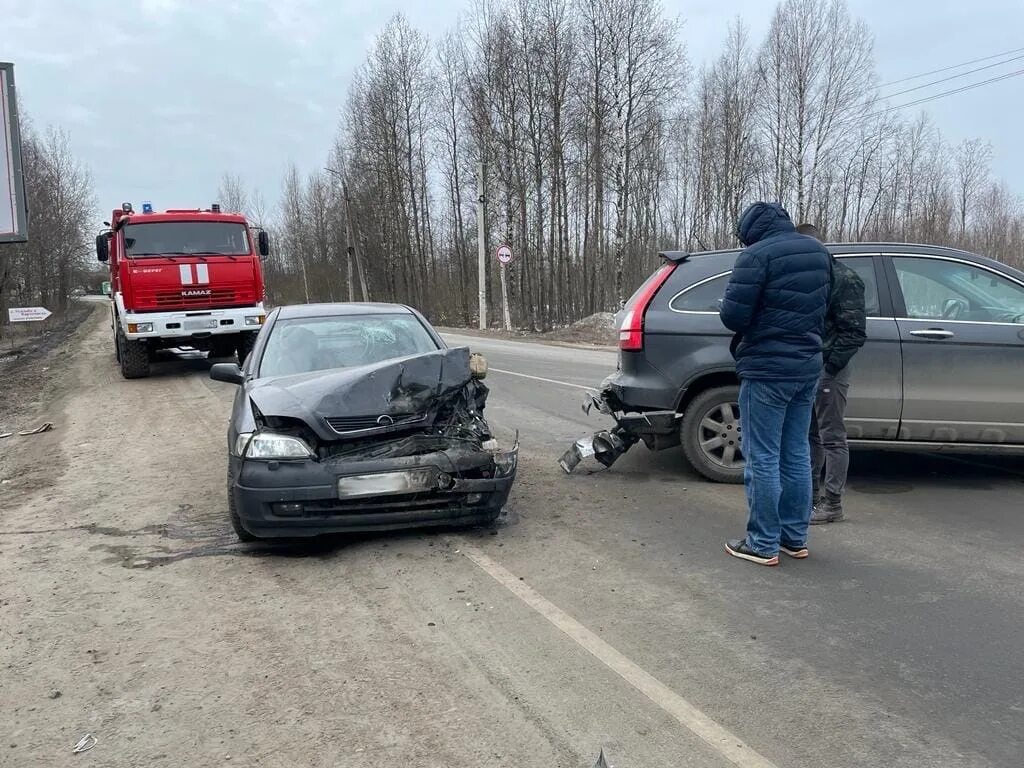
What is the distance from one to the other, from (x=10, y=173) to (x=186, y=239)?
2935 millimetres

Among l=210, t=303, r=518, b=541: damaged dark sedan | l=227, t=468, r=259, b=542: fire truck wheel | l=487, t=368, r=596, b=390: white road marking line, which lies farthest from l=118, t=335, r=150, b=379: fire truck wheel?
l=227, t=468, r=259, b=542: fire truck wheel

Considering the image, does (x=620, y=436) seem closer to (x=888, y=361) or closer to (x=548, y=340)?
(x=888, y=361)

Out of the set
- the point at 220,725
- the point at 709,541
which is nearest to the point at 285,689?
the point at 220,725

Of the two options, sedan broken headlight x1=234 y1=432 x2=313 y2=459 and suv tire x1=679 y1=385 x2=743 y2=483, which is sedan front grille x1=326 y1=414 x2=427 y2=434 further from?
suv tire x1=679 y1=385 x2=743 y2=483

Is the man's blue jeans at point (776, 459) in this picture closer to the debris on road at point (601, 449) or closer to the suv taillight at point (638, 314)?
the suv taillight at point (638, 314)

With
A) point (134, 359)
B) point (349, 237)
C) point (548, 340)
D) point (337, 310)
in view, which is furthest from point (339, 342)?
point (349, 237)

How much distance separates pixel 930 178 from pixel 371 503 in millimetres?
47240

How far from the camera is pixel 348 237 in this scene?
1956 inches

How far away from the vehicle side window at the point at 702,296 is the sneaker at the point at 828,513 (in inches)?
70.2

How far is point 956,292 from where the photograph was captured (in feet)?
18.6

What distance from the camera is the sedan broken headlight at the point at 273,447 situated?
172 inches

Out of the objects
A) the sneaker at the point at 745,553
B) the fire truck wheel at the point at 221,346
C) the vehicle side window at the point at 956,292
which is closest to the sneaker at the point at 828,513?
the sneaker at the point at 745,553

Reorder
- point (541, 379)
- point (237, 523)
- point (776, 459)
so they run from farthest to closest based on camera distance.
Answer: point (541, 379), point (237, 523), point (776, 459)

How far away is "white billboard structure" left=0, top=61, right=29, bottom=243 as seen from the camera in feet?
40.2
